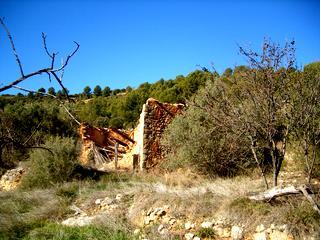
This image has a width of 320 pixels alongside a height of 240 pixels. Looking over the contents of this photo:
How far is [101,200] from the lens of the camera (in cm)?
948

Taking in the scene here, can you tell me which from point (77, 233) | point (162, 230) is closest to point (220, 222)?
point (162, 230)

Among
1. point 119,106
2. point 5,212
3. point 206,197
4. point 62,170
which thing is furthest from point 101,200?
point 119,106

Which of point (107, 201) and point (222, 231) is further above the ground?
point (107, 201)

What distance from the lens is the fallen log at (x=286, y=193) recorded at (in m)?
5.95

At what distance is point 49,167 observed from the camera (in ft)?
42.0

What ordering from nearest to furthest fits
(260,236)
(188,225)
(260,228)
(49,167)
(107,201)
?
(260,236)
(260,228)
(188,225)
(107,201)
(49,167)

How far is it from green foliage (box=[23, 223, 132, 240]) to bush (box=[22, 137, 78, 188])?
16.2 feet

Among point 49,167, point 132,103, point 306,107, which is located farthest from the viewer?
point 132,103

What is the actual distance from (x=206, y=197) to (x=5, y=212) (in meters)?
5.48

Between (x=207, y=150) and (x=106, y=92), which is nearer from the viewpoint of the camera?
(x=207, y=150)

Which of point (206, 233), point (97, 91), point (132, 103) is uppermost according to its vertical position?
point (97, 91)

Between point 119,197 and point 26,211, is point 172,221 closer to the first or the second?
point 119,197

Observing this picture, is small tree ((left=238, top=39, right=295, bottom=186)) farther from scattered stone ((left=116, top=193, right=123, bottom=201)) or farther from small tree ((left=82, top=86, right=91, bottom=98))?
small tree ((left=82, top=86, right=91, bottom=98))

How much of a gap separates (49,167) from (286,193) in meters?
→ 9.14
